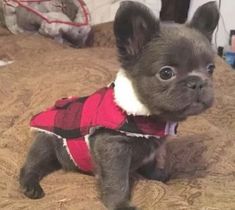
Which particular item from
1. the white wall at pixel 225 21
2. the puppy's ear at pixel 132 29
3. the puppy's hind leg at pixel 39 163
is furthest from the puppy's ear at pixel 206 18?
the white wall at pixel 225 21

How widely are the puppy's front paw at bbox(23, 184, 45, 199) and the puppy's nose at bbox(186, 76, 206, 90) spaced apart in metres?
0.51

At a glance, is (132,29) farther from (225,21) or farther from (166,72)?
(225,21)

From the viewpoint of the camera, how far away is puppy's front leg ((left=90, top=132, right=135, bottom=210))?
1270 millimetres

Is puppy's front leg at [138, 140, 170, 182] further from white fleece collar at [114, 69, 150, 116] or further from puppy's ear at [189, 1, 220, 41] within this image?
puppy's ear at [189, 1, 220, 41]

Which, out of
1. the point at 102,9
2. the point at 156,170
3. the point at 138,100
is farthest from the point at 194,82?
the point at 102,9

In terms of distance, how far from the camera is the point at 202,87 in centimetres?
122

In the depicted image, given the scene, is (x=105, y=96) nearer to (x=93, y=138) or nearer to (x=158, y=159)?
(x=93, y=138)

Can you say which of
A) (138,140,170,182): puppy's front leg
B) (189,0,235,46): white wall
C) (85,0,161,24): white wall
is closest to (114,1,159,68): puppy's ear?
(138,140,170,182): puppy's front leg

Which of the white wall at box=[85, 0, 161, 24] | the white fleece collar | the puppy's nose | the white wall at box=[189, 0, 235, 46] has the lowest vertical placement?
the white wall at box=[189, 0, 235, 46]

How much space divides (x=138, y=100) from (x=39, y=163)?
39 cm

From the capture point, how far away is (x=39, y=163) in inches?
57.7

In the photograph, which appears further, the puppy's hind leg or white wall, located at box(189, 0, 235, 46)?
white wall, located at box(189, 0, 235, 46)

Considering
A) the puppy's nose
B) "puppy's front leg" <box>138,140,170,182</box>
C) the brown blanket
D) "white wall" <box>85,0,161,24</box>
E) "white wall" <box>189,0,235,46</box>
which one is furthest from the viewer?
"white wall" <box>189,0,235,46</box>

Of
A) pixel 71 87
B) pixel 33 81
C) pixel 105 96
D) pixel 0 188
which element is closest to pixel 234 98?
pixel 71 87
